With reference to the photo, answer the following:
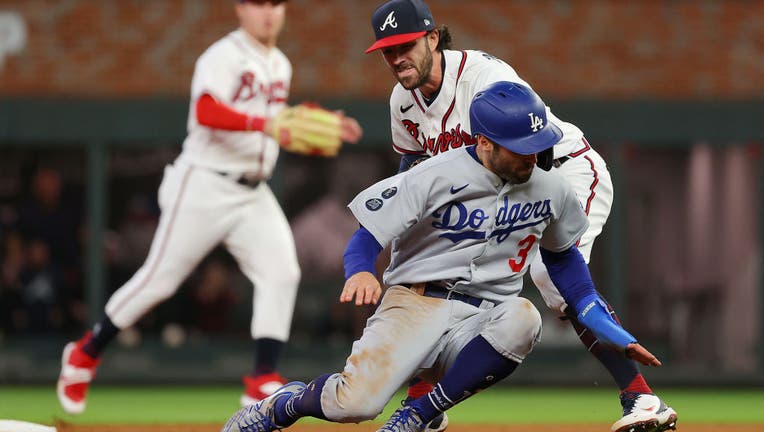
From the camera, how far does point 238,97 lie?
730 cm

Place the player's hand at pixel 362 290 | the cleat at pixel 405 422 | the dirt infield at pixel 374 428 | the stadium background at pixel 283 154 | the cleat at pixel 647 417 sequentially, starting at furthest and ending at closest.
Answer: the stadium background at pixel 283 154, the dirt infield at pixel 374 428, the cleat at pixel 647 417, the cleat at pixel 405 422, the player's hand at pixel 362 290

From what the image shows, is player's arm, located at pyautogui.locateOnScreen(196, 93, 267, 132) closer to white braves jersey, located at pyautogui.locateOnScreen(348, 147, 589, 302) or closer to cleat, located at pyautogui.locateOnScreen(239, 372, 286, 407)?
cleat, located at pyautogui.locateOnScreen(239, 372, 286, 407)

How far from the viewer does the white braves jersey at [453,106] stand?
5.44 metres

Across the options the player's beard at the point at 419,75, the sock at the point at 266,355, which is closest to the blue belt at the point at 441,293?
the player's beard at the point at 419,75

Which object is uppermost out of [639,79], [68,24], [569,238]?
[68,24]

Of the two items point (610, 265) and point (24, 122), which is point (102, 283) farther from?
point (610, 265)

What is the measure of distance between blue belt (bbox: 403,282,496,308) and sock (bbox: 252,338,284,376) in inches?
83.9

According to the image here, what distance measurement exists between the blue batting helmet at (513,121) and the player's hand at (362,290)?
67cm

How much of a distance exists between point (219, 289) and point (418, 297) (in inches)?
259

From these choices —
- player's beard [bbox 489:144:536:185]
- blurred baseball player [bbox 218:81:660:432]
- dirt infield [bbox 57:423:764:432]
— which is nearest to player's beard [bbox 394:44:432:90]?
blurred baseball player [bbox 218:81:660:432]

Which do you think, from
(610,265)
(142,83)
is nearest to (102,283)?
(142,83)

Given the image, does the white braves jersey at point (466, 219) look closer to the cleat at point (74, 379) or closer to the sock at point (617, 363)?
the sock at point (617, 363)

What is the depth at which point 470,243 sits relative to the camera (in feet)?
16.3

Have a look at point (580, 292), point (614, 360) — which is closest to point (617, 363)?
point (614, 360)
